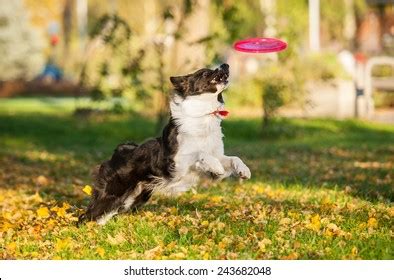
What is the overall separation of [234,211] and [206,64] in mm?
8026

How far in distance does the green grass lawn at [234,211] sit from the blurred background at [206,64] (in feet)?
8.05

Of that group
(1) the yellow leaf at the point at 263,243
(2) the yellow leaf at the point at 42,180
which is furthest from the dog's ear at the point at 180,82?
(2) the yellow leaf at the point at 42,180

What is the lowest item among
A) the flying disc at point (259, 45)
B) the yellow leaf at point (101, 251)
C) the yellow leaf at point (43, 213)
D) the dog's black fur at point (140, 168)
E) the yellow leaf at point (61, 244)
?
the yellow leaf at point (43, 213)

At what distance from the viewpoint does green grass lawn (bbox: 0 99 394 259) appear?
648 centimetres

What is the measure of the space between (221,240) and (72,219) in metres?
1.78

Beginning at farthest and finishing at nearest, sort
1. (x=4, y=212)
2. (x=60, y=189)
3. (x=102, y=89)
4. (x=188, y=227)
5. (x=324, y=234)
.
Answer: (x=102, y=89) → (x=60, y=189) → (x=4, y=212) → (x=188, y=227) → (x=324, y=234)

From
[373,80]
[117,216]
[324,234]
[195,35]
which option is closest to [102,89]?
[195,35]

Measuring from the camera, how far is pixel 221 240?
21.9ft

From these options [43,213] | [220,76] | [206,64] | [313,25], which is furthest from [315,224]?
[313,25]

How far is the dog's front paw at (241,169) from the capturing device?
709 cm

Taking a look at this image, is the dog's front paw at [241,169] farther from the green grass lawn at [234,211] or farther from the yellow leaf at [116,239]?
the yellow leaf at [116,239]

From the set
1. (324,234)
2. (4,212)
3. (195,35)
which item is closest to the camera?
(324,234)

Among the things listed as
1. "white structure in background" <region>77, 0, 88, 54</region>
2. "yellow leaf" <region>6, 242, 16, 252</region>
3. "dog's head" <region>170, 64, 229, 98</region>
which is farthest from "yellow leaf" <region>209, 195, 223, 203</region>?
"white structure in background" <region>77, 0, 88, 54</region>
